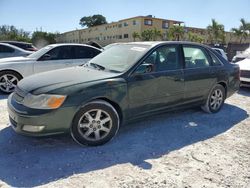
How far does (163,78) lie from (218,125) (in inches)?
56.7

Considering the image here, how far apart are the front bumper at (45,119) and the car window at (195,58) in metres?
2.46

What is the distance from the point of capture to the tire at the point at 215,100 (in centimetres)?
533

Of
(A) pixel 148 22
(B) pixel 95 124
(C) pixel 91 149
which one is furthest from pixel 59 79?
(A) pixel 148 22

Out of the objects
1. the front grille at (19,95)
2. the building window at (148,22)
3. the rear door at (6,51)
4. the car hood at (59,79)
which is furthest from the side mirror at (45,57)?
the building window at (148,22)

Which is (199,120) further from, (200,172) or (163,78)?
(200,172)

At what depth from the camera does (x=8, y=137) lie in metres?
3.94

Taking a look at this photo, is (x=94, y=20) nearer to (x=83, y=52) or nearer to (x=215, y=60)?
(x=83, y=52)

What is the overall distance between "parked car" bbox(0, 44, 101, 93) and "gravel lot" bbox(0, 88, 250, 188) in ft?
8.50

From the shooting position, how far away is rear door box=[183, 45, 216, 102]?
4.76 metres

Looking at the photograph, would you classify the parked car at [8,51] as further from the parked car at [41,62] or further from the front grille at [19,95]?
the front grille at [19,95]

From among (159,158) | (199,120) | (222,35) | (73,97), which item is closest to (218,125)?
(199,120)

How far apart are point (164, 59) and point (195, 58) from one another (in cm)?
86

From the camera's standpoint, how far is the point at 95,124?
144 inches

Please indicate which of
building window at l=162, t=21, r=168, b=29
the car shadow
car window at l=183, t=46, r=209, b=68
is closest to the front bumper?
the car shadow
